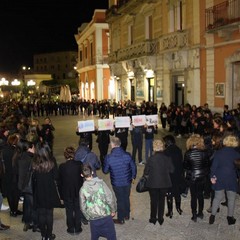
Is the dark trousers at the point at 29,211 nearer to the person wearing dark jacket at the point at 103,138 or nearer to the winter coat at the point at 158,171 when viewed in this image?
the winter coat at the point at 158,171

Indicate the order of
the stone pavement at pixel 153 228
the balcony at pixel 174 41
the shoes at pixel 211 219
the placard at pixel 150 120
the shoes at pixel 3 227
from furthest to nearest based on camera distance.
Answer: the balcony at pixel 174 41
the placard at pixel 150 120
the shoes at pixel 3 227
the shoes at pixel 211 219
the stone pavement at pixel 153 228

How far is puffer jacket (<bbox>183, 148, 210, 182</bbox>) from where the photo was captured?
758 cm

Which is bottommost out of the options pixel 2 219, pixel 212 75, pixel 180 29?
pixel 2 219

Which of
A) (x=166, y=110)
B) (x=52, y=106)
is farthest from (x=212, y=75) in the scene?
(x=52, y=106)

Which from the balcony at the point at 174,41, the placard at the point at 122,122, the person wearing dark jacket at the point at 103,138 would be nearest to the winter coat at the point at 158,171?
the placard at the point at 122,122

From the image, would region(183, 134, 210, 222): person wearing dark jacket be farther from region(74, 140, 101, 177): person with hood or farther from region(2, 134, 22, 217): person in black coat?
region(2, 134, 22, 217): person in black coat

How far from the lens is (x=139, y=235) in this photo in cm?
724

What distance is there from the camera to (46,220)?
6.97 meters

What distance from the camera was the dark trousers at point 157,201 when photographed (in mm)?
7496

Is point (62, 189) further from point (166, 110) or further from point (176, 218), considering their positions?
point (166, 110)

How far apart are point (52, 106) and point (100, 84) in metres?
6.96

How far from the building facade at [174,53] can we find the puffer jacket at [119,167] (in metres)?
11.2

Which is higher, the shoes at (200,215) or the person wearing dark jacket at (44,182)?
the person wearing dark jacket at (44,182)

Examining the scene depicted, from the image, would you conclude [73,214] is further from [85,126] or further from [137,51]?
[137,51]
